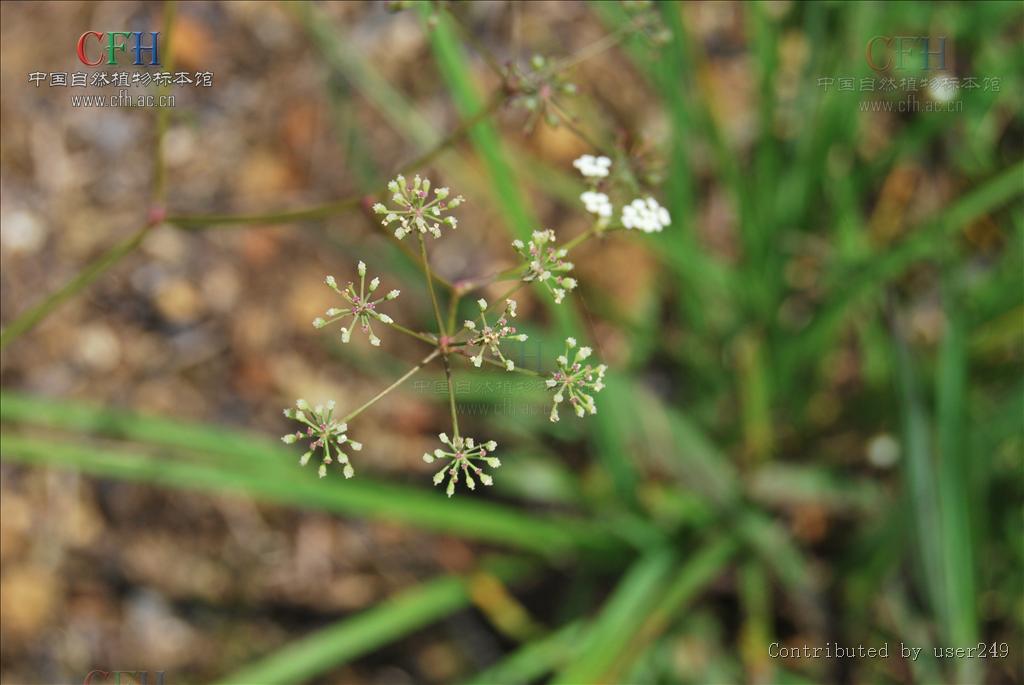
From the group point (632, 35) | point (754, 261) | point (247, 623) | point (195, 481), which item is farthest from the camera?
point (247, 623)

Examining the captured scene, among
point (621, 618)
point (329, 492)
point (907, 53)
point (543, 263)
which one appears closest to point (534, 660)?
point (621, 618)

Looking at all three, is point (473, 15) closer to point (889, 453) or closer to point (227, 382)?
point (227, 382)

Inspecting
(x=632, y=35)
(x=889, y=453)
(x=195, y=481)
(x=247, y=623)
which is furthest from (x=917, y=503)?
(x=247, y=623)

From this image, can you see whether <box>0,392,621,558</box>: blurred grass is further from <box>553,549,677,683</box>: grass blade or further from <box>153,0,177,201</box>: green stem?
<box>153,0,177,201</box>: green stem

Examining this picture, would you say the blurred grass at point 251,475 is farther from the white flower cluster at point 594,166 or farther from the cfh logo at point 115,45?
the cfh logo at point 115,45

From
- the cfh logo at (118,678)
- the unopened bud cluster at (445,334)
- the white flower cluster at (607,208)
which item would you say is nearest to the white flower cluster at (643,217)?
the white flower cluster at (607,208)

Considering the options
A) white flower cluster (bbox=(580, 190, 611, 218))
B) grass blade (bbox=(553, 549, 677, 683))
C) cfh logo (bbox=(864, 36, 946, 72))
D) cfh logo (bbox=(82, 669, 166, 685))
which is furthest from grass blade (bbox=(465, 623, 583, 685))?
cfh logo (bbox=(864, 36, 946, 72))
